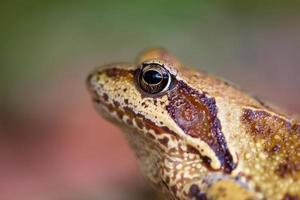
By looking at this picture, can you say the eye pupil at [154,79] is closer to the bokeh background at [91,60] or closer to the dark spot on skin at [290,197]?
the dark spot on skin at [290,197]

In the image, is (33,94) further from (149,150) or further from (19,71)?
(149,150)

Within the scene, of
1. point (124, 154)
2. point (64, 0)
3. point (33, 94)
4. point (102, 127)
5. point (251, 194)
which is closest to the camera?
point (251, 194)

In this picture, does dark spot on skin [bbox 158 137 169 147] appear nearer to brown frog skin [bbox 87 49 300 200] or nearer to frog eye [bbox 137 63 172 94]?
brown frog skin [bbox 87 49 300 200]

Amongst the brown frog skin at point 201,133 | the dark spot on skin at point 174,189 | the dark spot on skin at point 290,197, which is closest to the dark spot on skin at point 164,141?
the brown frog skin at point 201,133

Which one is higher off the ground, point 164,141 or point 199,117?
point 199,117

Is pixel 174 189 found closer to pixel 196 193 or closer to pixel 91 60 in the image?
pixel 196 193

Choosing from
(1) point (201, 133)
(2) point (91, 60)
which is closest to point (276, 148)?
(1) point (201, 133)

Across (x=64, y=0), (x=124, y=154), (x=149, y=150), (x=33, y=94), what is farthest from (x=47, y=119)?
(x=149, y=150)
